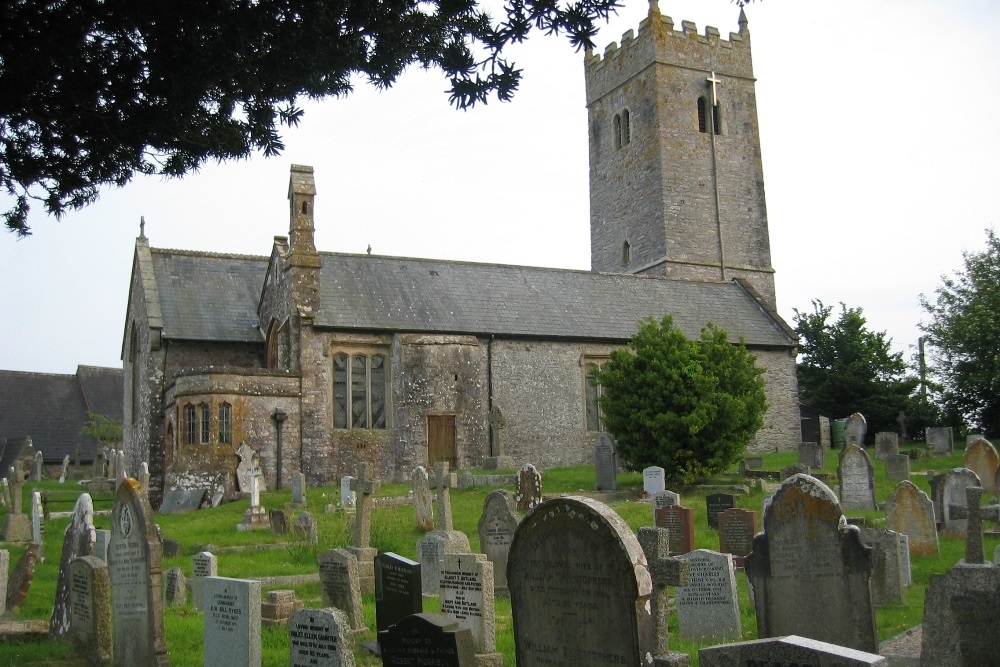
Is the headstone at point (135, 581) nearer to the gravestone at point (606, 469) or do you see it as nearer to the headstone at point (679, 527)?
the headstone at point (679, 527)

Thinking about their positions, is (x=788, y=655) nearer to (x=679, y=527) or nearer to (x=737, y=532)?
(x=737, y=532)

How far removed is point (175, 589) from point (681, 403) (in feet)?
45.6

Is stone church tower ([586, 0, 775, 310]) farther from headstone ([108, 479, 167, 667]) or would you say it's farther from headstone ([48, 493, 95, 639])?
headstone ([108, 479, 167, 667])

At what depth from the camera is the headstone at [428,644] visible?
22.3 ft

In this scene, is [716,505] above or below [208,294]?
below

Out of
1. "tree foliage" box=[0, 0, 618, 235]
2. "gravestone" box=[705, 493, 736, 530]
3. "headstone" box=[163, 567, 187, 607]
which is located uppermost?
"tree foliage" box=[0, 0, 618, 235]

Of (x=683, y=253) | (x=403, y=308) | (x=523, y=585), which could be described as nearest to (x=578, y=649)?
(x=523, y=585)

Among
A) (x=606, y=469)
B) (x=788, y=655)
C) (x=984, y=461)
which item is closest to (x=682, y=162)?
(x=606, y=469)

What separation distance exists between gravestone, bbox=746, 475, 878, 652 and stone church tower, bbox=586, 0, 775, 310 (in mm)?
32343

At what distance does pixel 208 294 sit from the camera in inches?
1226

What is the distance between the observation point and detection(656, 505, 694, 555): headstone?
14.2m

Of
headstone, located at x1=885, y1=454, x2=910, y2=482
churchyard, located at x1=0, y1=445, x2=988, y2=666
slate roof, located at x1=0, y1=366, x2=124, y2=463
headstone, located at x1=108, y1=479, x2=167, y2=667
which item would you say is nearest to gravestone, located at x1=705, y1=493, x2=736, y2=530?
churchyard, located at x1=0, y1=445, x2=988, y2=666

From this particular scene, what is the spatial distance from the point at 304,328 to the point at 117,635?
64.4 feet

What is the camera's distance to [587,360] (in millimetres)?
31969
